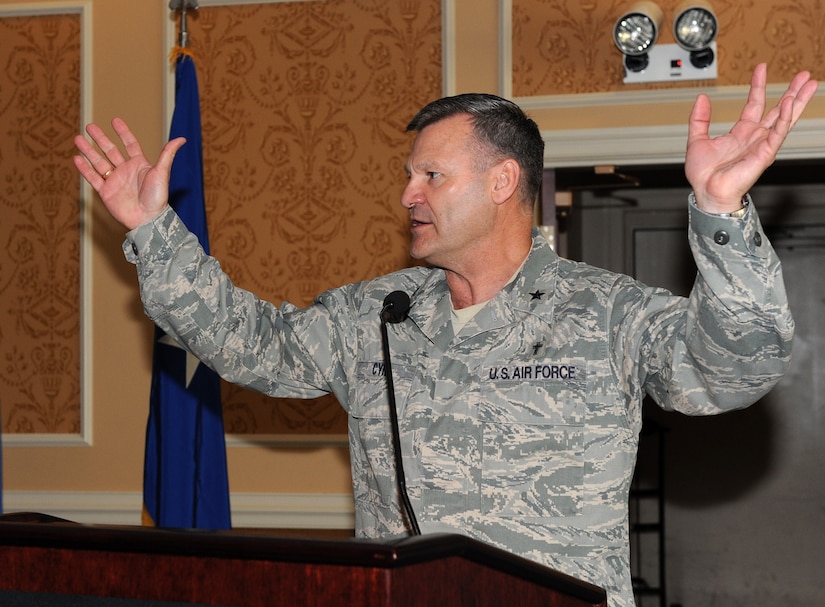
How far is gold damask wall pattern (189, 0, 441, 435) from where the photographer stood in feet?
14.0

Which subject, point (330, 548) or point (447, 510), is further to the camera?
point (447, 510)

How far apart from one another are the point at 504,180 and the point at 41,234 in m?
2.82

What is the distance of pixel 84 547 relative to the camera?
3.66ft

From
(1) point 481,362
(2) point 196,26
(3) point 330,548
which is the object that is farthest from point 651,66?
(3) point 330,548

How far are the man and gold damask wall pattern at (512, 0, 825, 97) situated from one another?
1811 mm

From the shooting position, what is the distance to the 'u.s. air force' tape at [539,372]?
1991 millimetres

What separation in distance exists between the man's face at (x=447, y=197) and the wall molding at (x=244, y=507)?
2150 millimetres

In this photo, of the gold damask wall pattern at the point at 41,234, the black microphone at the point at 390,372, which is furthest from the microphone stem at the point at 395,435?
the gold damask wall pattern at the point at 41,234

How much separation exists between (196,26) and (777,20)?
2.27 meters

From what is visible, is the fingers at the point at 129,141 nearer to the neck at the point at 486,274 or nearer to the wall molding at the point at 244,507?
the neck at the point at 486,274

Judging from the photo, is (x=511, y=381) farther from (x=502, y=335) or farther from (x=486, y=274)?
(x=486, y=274)

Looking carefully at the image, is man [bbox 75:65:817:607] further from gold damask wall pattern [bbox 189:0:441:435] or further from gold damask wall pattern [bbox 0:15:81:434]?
gold damask wall pattern [bbox 0:15:81:434]

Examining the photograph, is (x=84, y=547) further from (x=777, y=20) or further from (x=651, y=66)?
(x=777, y=20)

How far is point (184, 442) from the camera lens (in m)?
3.77
